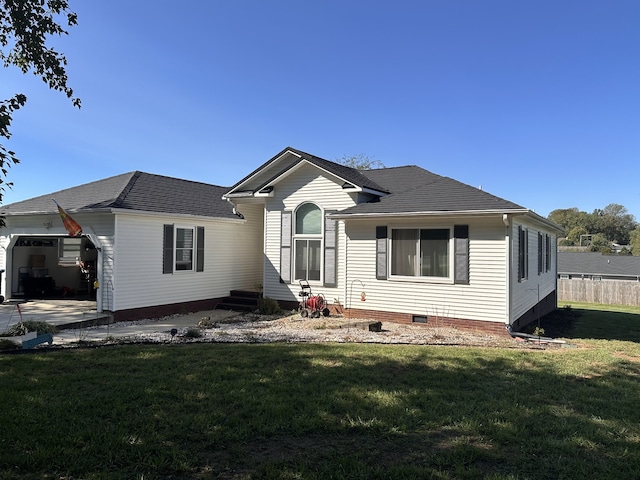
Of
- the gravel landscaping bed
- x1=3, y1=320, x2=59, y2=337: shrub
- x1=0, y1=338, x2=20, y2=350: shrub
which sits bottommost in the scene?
the gravel landscaping bed

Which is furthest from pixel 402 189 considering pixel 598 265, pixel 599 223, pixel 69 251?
pixel 599 223

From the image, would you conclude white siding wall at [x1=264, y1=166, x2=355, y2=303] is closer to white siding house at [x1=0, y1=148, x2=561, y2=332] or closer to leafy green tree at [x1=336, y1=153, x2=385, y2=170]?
white siding house at [x1=0, y1=148, x2=561, y2=332]

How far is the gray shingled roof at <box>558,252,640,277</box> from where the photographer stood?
37250 mm

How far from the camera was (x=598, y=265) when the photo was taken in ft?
127

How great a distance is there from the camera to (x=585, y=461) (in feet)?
11.8

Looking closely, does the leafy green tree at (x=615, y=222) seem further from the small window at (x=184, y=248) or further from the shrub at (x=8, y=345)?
the shrub at (x=8, y=345)

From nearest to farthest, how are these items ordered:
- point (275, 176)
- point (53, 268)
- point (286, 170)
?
point (286, 170) → point (275, 176) → point (53, 268)

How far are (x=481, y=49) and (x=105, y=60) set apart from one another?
12.8 m

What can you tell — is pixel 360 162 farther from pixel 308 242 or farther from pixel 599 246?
pixel 599 246

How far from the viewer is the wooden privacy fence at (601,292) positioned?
2886cm

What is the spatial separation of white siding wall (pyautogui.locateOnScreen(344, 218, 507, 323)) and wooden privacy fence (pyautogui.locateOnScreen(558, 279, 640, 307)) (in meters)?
21.4

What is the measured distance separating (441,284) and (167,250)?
821cm

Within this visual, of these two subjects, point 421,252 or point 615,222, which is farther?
point 615,222

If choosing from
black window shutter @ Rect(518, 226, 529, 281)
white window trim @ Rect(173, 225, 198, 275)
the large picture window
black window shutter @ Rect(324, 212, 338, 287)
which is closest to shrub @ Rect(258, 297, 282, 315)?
black window shutter @ Rect(324, 212, 338, 287)
